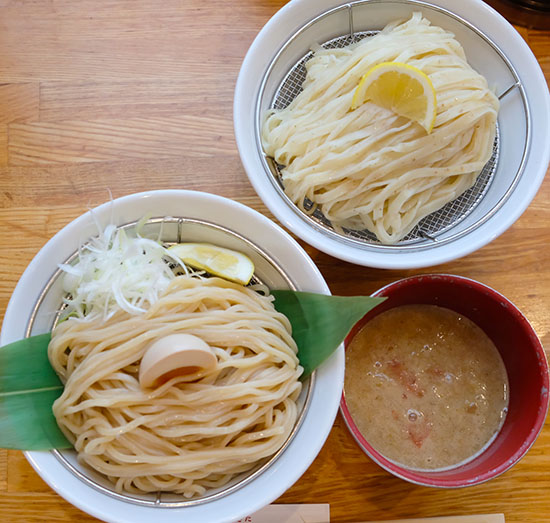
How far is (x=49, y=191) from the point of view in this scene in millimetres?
1831

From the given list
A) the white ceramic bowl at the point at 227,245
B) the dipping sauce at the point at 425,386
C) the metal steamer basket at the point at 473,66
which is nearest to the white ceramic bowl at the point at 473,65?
the metal steamer basket at the point at 473,66

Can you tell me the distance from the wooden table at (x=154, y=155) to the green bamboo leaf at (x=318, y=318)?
30cm

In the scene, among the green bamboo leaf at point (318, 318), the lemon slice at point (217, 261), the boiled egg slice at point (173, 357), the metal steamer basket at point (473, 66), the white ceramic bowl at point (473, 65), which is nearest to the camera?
the boiled egg slice at point (173, 357)

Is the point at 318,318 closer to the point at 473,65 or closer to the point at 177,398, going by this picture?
the point at 177,398

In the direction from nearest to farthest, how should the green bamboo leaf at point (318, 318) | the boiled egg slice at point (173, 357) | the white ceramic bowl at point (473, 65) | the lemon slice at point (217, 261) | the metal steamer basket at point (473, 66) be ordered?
1. the boiled egg slice at point (173, 357)
2. the green bamboo leaf at point (318, 318)
3. the lemon slice at point (217, 261)
4. the white ceramic bowl at point (473, 65)
5. the metal steamer basket at point (473, 66)

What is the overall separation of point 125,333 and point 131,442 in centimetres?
25

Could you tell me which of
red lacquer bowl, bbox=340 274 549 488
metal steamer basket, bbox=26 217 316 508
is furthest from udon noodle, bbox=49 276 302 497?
red lacquer bowl, bbox=340 274 549 488

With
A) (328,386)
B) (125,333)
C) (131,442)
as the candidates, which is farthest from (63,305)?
(328,386)

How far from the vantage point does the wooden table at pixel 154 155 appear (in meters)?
1.71

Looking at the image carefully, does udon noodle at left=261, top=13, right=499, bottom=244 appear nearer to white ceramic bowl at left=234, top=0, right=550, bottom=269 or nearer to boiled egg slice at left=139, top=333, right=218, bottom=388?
white ceramic bowl at left=234, top=0, right=550, bottom=269

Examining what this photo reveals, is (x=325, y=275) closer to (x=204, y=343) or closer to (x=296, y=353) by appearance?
(x=296, y=353)

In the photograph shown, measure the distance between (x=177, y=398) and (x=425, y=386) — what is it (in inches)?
28.6

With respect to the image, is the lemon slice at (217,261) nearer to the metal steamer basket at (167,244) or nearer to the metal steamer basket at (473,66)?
the metal steamer basket at (167,244)

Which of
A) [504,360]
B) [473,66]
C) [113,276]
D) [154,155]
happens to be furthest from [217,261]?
[473,66]
